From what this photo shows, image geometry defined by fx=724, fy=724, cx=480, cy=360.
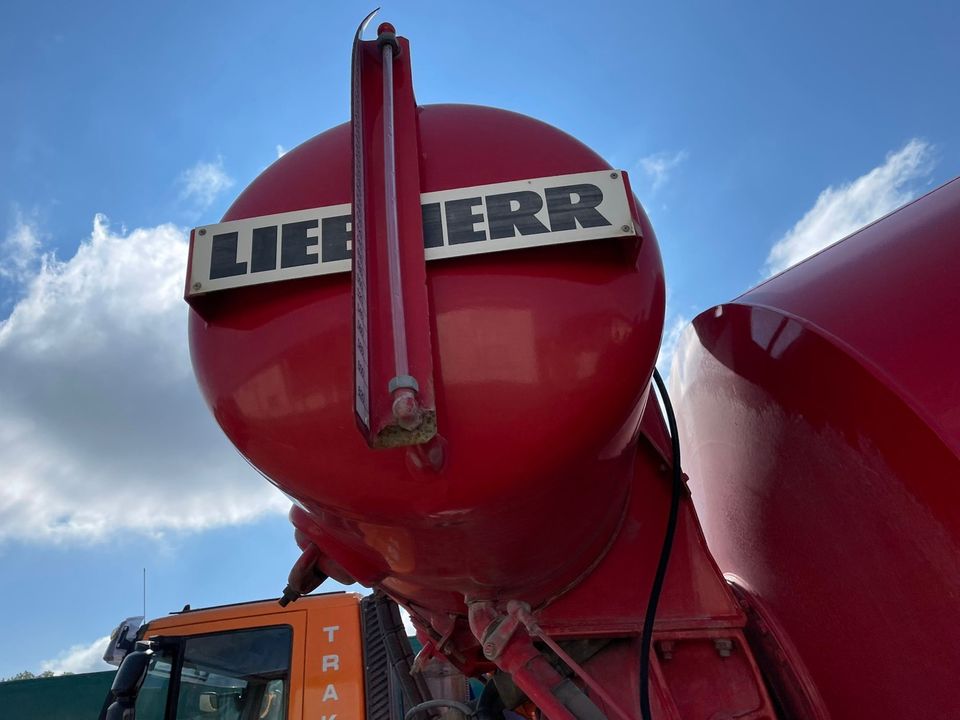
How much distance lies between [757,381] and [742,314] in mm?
182

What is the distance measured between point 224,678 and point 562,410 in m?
2.82

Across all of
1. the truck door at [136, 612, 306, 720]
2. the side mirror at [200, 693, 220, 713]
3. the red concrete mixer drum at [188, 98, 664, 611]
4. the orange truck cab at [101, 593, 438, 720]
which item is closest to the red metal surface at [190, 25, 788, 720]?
the red concrete mixer drum at [188, 98, 664, 611]

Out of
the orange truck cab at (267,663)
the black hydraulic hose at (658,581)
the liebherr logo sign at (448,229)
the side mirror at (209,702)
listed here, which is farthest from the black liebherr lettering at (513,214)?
the side mirror at (209,702)

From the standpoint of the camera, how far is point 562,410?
47.4 inches

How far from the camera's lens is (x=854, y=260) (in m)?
1.68

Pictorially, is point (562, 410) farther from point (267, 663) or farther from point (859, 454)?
point (267, 663)

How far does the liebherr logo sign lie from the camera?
1.21 metres

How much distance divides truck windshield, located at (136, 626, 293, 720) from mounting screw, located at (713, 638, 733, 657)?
220 cm

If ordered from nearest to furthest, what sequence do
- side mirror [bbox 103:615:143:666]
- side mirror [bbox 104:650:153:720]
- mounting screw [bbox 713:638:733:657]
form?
mounting screw [bbox 713:638:733:657], side mirror [bbox 104:650:153:720], side mirror [bbox 103:615:143:666]

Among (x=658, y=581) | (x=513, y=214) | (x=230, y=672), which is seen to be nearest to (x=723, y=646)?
(x=658, y=581)

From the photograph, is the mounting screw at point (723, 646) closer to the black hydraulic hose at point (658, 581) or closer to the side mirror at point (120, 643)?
the black hydraulic hose at point (658, 581)

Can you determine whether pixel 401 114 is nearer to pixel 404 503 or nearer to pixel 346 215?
pixel 346 215

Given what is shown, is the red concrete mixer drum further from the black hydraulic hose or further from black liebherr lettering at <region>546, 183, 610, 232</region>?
the black hydraulic hose

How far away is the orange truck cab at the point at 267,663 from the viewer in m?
3.14
